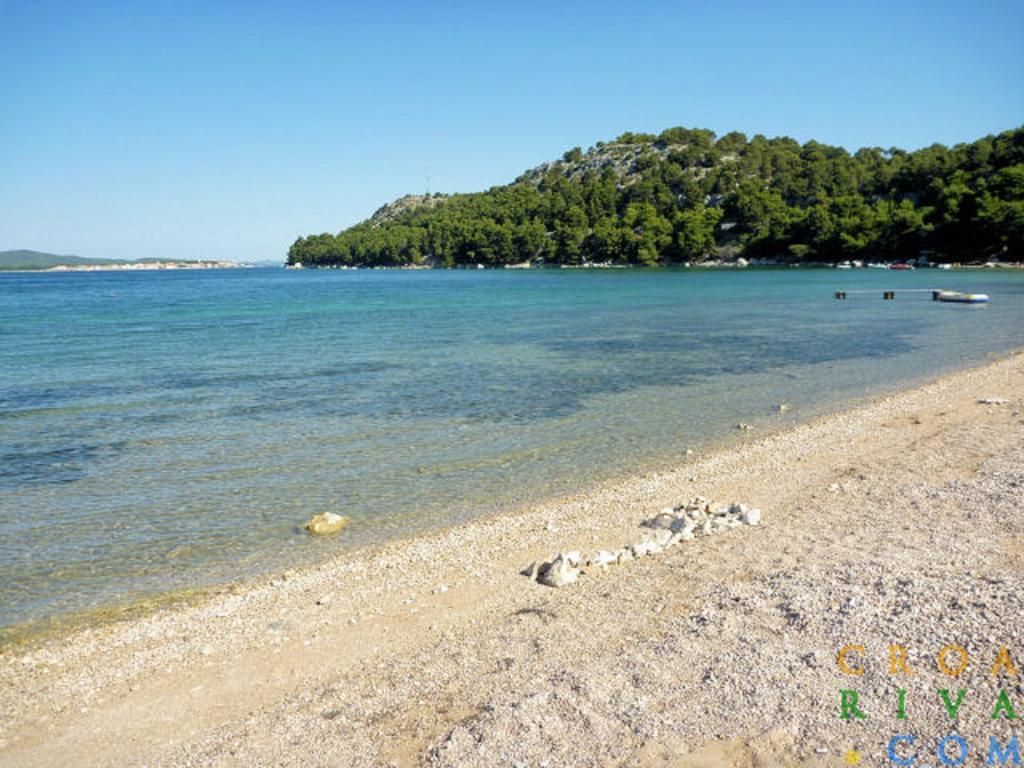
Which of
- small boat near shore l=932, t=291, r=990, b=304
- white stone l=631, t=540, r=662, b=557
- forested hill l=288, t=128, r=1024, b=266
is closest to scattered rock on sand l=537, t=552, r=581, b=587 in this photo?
white stone l=631, t=540, r=662, b=557

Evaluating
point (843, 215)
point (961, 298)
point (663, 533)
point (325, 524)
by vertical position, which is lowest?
point (961, 298)

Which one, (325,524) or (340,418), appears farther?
(340,418)

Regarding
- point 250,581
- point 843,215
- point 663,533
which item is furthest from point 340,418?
point 843,215

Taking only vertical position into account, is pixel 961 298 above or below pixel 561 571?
below

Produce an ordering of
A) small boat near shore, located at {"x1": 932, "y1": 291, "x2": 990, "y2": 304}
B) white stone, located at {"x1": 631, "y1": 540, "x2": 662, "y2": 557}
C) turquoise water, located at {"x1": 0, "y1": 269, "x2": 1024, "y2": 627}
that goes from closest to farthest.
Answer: white stone, located at {"x1": 631, "y1": 540, "x2": 662, "y2": 557}, turquoise water, located at {"x1": 0, "y1": 269, "x2": 1024, "y2": 627}, small boat near shore, located at {"x1": 932, "y1": 291, "x2": 990, "y2": 304}

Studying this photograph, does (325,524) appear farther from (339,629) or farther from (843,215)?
(843,215)

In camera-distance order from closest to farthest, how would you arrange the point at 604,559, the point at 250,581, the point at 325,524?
the point at 604,559 → the point at 250,581 → the point at 325,524

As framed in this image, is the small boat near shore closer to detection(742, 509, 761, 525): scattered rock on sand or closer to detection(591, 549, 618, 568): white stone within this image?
detection(742, 509, 761, 525): scattered rock on sand

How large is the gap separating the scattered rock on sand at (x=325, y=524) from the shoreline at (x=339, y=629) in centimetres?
100

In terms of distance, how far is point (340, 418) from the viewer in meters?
19.0

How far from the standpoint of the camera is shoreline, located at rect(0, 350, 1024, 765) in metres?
6.13

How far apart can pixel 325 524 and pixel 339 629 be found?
3.61m

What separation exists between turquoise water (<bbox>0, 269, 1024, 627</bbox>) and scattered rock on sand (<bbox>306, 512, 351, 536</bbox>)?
0.80 feet

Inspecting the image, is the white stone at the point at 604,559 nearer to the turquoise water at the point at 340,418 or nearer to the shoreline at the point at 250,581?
the shoreline at the point at 250,581
